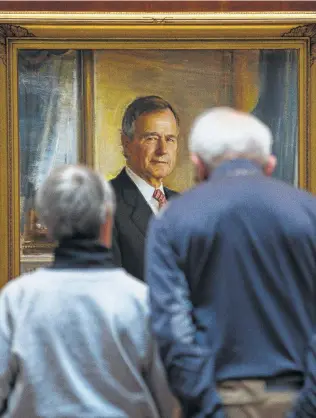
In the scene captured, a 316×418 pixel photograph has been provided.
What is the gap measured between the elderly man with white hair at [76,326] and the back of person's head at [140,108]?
11.0 ft

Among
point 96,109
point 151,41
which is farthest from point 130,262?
point 151,41

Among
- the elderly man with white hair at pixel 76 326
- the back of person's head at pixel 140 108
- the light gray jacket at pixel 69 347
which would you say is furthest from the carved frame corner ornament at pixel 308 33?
the light gray jacket at pixel 69 347

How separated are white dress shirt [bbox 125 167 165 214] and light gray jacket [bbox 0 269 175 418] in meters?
3.41

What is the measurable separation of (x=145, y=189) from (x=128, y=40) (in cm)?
105

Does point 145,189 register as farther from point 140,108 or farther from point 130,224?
point 140,108

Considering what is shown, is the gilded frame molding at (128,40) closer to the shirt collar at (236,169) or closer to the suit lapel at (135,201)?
the suit lapel at (135,201)

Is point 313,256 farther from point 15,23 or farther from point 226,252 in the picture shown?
point 15,23

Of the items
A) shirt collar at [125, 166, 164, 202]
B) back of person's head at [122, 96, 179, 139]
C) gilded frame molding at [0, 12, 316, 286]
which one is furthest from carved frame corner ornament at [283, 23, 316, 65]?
shirt collar at [125, 166, 164, 202]

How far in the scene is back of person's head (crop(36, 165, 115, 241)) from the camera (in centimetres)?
297

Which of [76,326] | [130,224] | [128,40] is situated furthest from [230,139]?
[128,40]

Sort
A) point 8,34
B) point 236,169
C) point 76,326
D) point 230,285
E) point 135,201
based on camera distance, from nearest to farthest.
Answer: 1. point 76,326
2. point 230,285
3. point 236,169
4. point 8,34
5. point 135,201

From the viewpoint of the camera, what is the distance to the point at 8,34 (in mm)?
6246

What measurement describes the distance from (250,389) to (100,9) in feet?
12.1

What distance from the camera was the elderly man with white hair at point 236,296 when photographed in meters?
3.03
